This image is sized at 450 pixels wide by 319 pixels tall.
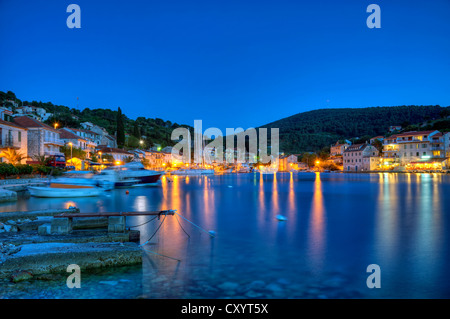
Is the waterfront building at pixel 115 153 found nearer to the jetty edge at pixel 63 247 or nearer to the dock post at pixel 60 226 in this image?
the jetty edge at pixel 63 247

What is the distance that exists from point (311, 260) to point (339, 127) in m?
201

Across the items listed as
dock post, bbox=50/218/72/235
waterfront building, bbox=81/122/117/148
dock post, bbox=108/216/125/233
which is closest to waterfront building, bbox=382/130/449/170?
waterfront building, bbox=81/122/117/148

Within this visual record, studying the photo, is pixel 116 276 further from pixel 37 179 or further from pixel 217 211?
pixel 37 179

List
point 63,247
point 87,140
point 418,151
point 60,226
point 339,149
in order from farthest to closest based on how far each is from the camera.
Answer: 1. point 339,149
2. point 418,151
3. point 87,140
4. point 60,226
5. point 63,247

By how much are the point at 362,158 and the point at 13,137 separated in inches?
3952

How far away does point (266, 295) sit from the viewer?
276 inches

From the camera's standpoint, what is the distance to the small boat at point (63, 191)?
2608 centimetres

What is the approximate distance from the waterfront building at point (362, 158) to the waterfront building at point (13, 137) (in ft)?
319

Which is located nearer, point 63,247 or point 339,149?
point 63,247

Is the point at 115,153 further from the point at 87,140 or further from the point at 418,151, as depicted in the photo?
the point at 418,151

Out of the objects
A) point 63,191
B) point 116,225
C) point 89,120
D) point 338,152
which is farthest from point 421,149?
point 89,120

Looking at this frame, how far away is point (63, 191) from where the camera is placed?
26.7 meters
